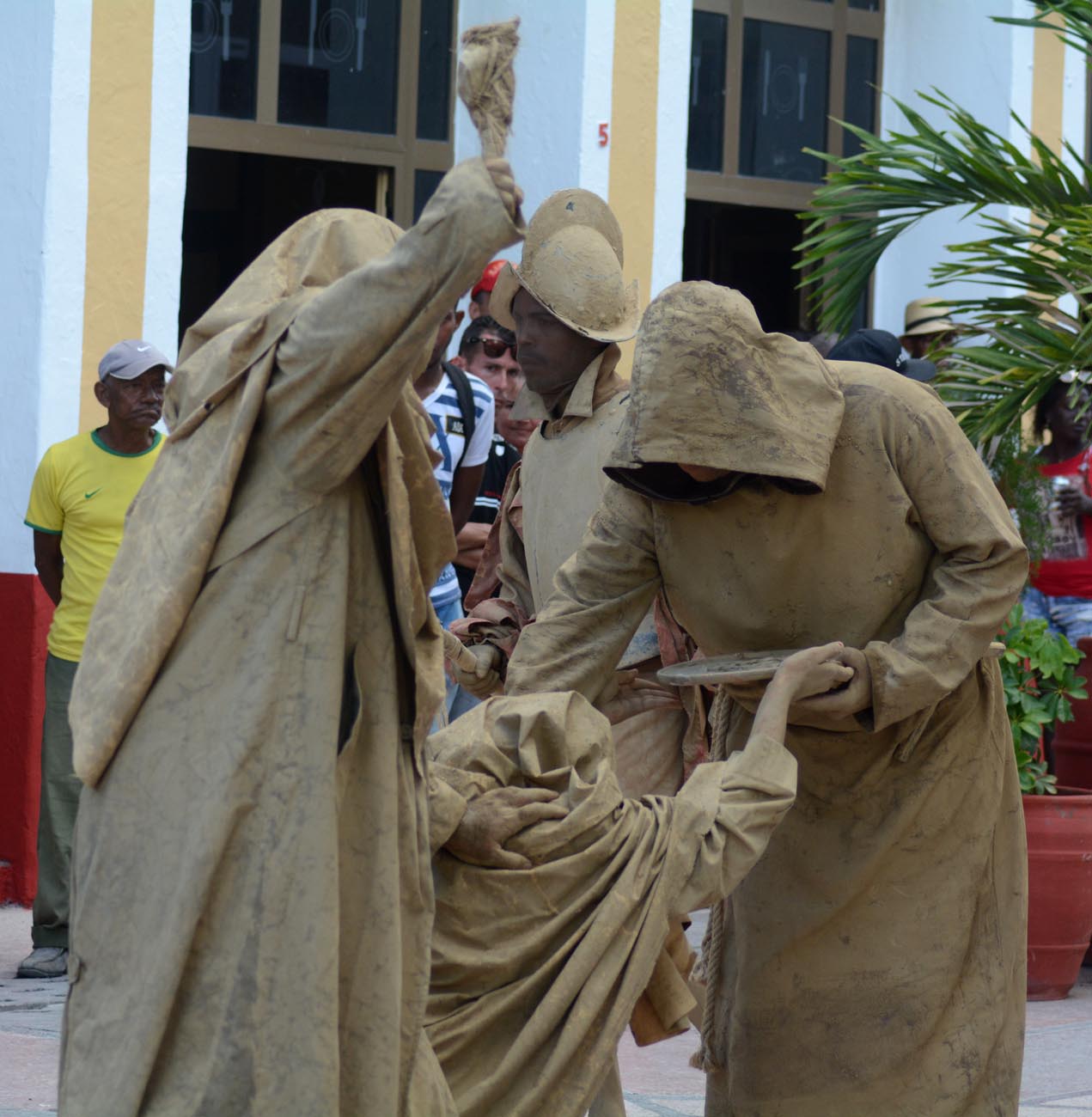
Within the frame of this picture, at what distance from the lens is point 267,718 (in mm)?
2785

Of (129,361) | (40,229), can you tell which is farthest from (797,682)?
(40,229)

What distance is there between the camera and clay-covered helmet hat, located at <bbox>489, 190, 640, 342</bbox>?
454 centimetres

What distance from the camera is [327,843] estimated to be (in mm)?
2789

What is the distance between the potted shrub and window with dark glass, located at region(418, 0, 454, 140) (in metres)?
3.44

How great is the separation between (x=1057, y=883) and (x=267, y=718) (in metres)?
3.84

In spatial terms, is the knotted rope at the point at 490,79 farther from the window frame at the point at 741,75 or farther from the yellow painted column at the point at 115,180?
the window frame at the point at 741,75

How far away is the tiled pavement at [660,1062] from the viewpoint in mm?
4824

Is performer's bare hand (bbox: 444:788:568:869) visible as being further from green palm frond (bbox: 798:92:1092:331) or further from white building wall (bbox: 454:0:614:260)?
white building wall (bbox: 454:0:614:260)

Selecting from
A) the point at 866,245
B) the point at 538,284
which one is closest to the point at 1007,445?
the point at 866,245

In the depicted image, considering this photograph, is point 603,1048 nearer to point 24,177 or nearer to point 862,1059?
point 862,1059

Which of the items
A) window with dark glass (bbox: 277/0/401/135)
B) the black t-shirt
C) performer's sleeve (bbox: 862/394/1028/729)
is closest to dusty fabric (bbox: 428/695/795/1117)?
performer's sleeve (bbox: 862/394/1028/729)

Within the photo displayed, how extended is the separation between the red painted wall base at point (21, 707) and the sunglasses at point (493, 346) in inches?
64.3

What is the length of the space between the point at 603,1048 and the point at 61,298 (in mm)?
4250

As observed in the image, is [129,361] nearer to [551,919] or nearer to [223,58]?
[223,58]
